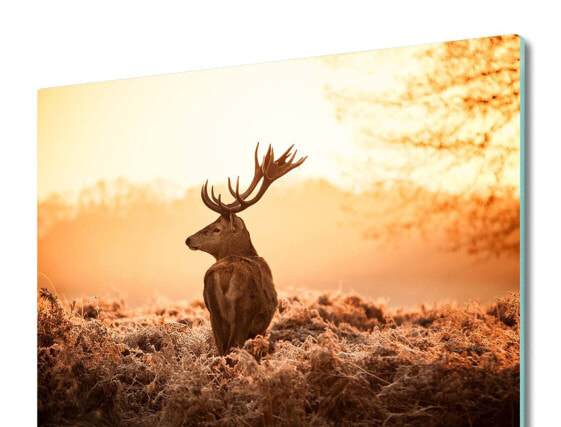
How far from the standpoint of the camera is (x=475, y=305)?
373 centimetres

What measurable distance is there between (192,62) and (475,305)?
2.03 m

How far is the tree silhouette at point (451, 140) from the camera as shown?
→ 3.68m

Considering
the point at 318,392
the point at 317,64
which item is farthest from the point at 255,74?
the point at 318,392

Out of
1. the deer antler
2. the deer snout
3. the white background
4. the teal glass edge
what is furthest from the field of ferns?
the deer antler

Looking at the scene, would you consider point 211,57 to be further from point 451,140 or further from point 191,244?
point 451,140

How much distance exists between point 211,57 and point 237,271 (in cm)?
119

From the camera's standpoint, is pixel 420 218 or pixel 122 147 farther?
pixel 122 147

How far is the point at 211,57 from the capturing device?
14.6 feet

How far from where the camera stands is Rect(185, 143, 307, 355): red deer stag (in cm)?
421

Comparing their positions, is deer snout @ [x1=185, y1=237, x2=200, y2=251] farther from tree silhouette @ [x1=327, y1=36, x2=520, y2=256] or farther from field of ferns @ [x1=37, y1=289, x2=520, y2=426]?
tree silhouette @ [x1=327, y1=36, x2=520, y2=256]

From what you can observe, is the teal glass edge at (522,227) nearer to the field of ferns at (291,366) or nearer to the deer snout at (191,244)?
the field of ferns at (291,366)

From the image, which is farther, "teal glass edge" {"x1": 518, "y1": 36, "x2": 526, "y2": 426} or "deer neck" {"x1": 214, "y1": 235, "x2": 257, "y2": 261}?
"deer neck" {"x1": 214, "y1": 235, "x2": 257, "y2": 261}

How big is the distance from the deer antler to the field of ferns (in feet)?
1.80
